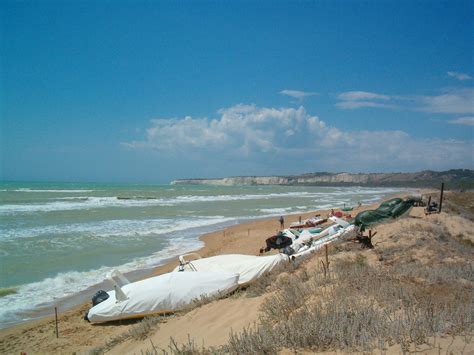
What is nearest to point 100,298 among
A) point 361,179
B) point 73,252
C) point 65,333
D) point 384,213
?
point 65,333

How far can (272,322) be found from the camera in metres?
4.61

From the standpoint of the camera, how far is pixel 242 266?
8.36 meters

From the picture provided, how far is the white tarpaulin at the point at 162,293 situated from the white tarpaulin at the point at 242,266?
272 mm

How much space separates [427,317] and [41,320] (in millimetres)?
8919

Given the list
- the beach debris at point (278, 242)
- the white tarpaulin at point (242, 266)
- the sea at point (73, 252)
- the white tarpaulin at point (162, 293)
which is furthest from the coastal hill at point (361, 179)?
the white tarpaulin at point (162, 293)

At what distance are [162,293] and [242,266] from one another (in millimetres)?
1996

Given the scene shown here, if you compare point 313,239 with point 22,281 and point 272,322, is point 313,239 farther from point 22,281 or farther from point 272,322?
point 22,281

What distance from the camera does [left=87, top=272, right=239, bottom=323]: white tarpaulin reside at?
24.3 feet

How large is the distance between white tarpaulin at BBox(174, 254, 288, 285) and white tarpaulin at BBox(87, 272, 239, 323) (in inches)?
10.7

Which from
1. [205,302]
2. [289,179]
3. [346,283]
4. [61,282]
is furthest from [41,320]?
[289,179]

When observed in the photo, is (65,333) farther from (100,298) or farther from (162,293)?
(162,293)

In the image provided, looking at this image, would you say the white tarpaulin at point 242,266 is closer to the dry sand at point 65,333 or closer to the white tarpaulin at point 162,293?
the white tarpaulin at point 162,293

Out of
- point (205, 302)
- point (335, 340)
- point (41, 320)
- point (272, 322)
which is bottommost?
point (41, 320)

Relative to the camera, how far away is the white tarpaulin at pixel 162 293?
7.42 meters
